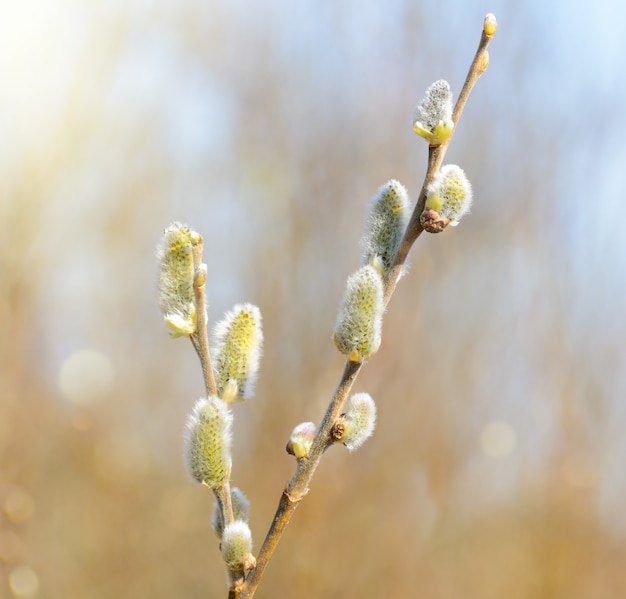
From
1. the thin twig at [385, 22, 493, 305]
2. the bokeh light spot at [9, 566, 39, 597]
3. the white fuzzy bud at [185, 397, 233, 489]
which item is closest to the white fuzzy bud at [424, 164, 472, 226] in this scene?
the thin twig at [385, 22, 493, 305]

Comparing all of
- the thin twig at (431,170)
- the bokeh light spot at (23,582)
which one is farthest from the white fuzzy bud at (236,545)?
the bokeh light spot at (23,582)

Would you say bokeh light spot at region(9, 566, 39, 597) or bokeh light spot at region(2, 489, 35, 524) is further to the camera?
bokeh light spot at region(2, 489, 35, 524)

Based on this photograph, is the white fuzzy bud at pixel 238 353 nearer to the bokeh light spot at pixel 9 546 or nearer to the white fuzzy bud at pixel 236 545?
the white fuzzy bud at pixel 236 545

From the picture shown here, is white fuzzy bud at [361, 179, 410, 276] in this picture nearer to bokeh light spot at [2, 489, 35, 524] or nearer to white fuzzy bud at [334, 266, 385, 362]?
white fuzzy bud at [334, 266, 385, 362]

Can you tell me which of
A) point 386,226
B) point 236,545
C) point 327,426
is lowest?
point 236,545

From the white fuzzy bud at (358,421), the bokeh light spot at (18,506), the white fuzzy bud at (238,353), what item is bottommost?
the white fuzzy bud at (358,421)

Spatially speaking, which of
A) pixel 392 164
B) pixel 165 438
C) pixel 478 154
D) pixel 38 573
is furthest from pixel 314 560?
pixel 478 154

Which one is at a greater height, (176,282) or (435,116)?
(435,116)

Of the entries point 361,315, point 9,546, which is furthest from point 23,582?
point 361,315

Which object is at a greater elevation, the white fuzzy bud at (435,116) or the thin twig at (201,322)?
the white fuzzy bud at (435,116)

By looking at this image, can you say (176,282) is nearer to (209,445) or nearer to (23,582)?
(209,445)
